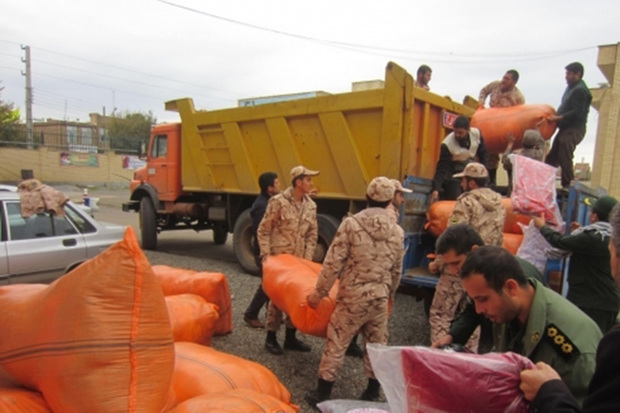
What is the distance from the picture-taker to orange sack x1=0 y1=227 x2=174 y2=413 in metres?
1.52

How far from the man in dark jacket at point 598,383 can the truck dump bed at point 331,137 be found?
4.00 meters

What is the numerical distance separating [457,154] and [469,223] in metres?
1.43

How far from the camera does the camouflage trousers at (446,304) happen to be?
10.7ft

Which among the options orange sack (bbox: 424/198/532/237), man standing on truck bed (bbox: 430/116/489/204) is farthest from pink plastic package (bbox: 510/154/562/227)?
man standing on truck bed (bbox: 430/116/489/204)

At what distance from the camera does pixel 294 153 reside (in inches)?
242

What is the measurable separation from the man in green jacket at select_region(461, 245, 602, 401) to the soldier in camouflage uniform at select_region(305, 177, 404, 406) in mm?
1276

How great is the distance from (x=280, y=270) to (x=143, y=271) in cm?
201

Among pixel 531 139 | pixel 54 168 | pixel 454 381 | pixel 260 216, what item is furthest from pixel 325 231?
pixel 54 168

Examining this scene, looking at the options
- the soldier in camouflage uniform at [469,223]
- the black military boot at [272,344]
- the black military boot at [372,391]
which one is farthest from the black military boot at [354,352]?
the black military boot at [372,391]

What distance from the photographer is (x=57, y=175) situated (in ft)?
78.0

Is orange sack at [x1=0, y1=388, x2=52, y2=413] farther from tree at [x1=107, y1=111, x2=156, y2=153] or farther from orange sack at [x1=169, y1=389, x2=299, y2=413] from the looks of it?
tree at [x1=107, y1=111, x2=156, y2=153]

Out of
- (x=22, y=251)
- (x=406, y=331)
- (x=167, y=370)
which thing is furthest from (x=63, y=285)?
(x=406, y=331)

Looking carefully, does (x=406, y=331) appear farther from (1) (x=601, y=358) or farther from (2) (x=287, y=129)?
(1) (x=601, y=358)

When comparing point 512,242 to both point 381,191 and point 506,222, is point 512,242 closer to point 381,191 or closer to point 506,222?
point 506,222
